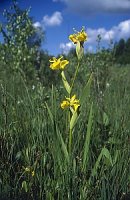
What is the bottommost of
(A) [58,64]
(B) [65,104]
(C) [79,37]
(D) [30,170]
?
(D) [30,170]

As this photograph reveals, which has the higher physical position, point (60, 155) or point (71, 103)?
point (71, 103)

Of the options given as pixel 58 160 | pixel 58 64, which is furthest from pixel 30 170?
pixel 58 64

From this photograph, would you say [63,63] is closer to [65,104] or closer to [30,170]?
[65,104]

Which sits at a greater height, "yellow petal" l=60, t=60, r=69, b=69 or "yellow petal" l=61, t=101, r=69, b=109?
"yellow petal" l=60, t=60, r=69, b=69

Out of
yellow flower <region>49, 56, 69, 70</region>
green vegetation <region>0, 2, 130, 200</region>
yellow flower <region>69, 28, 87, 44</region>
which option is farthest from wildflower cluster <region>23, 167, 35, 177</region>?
yellow flower <region>69, 28, 87, 44</region>

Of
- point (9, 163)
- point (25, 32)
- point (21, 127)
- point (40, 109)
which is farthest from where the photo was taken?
point (25, 32)

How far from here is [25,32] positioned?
6.35 m

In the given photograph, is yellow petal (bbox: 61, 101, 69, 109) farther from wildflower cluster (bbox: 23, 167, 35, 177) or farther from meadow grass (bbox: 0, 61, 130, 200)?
wildflower cluster (bbox: 23, 167, 35, 177)

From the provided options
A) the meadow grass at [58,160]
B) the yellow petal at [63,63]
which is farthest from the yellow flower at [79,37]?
the meadow grass at [58,160]

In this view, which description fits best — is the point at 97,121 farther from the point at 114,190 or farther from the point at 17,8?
the point at 17,8

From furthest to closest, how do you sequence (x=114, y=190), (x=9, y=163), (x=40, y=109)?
(x=40, y=109)
(x=9, y=163)
(x=114, y=190)

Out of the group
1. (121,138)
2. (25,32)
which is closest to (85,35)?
(121,138)

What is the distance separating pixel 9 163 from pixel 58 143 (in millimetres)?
266

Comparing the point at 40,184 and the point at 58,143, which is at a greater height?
the point at 58,143
